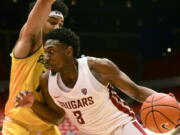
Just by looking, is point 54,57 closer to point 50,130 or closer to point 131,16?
point 50,130

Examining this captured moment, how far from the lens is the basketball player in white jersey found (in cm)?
287

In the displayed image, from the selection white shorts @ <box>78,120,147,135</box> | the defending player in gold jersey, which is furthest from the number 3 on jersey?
the defending player in gold jersey

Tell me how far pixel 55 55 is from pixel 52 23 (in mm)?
522

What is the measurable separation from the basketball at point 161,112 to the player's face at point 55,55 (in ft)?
2.16

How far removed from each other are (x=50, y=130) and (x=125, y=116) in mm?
678

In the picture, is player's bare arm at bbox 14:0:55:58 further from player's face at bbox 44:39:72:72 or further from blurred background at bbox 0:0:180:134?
blurred background at bbox 0:0:180:134

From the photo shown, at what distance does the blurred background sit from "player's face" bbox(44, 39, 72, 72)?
839 cm

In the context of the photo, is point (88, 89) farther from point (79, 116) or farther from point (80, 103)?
point (79, 116)

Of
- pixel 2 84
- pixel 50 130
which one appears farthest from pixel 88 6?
pixel 50 130

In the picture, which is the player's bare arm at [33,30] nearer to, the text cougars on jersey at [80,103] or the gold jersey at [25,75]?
the gold jersey at [25,75]

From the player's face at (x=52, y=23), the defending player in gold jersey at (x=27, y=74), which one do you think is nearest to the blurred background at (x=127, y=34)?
the player's face at (x=52, y=23)

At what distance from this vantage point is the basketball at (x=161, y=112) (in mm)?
2730

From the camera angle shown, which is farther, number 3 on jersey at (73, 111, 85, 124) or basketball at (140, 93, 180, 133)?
number 3 on jersey at (73, 111, 85, 124)

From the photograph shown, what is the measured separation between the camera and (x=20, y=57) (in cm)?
309
